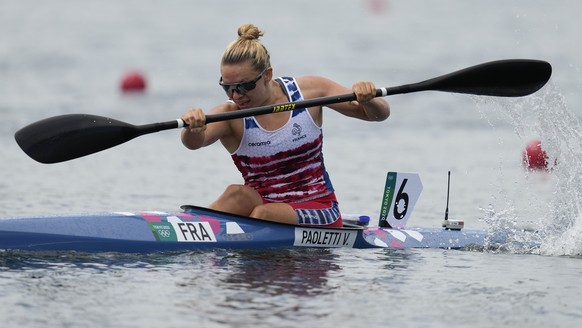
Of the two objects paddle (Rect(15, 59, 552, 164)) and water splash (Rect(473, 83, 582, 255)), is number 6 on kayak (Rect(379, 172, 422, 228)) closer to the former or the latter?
water splash (Rect(473, 83, 582, 255))

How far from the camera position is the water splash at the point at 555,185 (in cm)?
930

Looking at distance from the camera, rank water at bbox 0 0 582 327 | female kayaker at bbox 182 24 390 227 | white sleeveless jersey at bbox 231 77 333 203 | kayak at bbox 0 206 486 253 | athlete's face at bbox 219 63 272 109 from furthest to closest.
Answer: white sleeveless jersey at bbox 231 77 333 203 < female kayaker at bbox 182 24 390 227 < athlete's face at bbox 219 63 272 109 < kayak at bbox 0 206 486 253 < water at bbox 0 0 582 327

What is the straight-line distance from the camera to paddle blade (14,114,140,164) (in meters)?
8.45

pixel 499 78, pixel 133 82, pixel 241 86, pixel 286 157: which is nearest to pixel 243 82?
pixel 241 86

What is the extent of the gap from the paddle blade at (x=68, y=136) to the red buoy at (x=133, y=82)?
13.5 m

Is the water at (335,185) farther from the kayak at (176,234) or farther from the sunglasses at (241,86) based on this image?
the sunglasses at (241,86)

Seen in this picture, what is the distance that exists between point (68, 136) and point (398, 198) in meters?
2.59

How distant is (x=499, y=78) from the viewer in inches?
372

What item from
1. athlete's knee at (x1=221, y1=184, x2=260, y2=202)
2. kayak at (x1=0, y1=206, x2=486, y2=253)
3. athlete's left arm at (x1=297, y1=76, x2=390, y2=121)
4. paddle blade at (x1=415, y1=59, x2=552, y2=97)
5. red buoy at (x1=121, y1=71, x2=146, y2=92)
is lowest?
kayak at (x1=0, y1=206, x2=486, y2=253)

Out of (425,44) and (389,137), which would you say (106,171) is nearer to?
(389,137)

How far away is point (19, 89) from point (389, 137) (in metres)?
7.80

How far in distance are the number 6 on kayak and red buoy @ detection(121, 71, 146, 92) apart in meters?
13.1

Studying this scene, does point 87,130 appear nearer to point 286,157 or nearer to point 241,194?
point 241,194

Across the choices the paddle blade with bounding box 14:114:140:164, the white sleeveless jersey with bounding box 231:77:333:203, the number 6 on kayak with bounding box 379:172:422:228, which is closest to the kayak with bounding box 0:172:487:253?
the number 6 on kayak with bounding box 379:172:422:228
